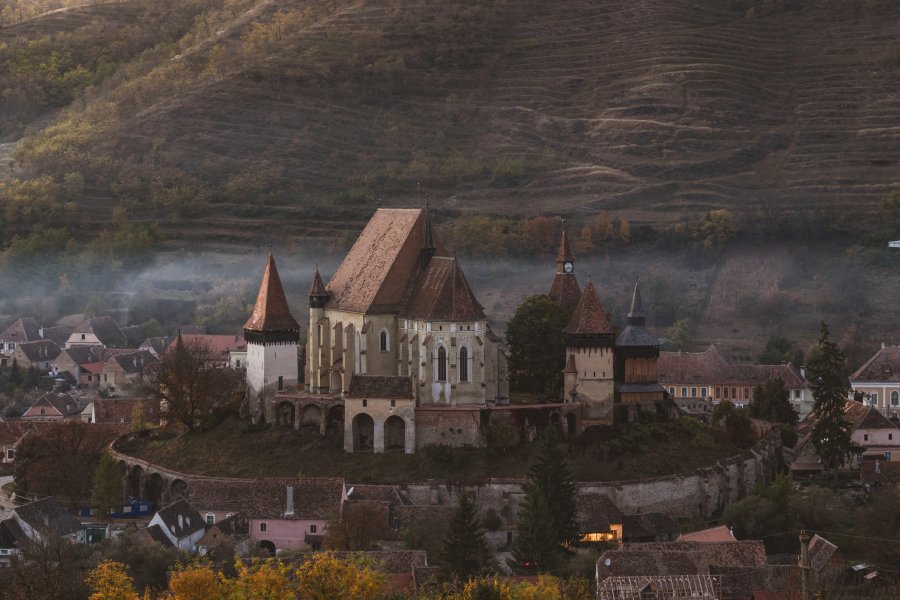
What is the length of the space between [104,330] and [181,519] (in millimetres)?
54740

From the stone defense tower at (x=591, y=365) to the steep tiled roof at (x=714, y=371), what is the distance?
903 inches

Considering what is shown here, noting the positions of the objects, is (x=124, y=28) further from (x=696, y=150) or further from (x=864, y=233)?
(x=864, y=233)

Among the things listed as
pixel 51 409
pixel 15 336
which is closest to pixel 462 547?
pixel 51 409

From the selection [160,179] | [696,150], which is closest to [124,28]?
[160,179]

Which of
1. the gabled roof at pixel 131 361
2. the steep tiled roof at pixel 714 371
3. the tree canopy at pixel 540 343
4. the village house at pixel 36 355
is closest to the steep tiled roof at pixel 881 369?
the steep tiled roof at pixel 714 371

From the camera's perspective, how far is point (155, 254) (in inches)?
5512

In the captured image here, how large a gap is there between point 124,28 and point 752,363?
337ft

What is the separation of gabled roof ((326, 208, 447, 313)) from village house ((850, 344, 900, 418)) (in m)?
26.5

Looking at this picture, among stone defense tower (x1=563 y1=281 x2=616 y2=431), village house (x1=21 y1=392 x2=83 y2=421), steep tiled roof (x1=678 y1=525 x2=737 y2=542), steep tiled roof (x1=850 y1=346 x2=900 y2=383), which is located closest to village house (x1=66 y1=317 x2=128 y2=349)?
village house (x1=21 y1=392 x2=83 y2=421)

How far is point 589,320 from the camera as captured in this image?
80.5 metres

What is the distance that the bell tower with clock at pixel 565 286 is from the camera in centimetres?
8581

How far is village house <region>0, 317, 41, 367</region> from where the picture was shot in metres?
121

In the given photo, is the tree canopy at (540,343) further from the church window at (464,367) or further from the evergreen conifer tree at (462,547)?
the evergreen conifer tree at (462,547)

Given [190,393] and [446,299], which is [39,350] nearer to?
[190,393]
